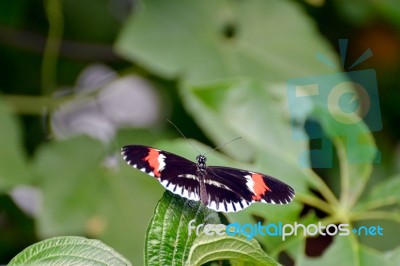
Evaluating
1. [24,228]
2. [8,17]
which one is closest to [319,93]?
[24,228]

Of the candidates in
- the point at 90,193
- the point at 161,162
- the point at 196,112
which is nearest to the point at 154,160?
the point at 161,162

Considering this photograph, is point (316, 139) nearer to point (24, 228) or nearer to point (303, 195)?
point (303, 195)

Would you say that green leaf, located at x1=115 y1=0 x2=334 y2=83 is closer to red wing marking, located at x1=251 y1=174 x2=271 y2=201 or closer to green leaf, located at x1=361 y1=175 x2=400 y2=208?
green leaf, located at x1=361 y1=175 x2=400 y2=208

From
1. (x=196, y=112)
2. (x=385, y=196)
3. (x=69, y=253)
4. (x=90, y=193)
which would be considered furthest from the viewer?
(x=90, y=193)

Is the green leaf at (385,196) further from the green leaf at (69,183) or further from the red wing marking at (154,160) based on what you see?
the green leaf at (69,183)

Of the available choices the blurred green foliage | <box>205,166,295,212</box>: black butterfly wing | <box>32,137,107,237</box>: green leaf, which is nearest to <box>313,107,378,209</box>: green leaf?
the blurred green foliage

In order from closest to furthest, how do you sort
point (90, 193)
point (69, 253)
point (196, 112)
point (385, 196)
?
point (69, 253)
point (385, 196)
point (196, 112)
point (90, 193)

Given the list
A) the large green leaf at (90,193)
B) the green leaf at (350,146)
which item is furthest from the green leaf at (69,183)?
the green leaf at (350,146)

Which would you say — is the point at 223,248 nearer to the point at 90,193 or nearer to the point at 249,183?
the point at 249,183
